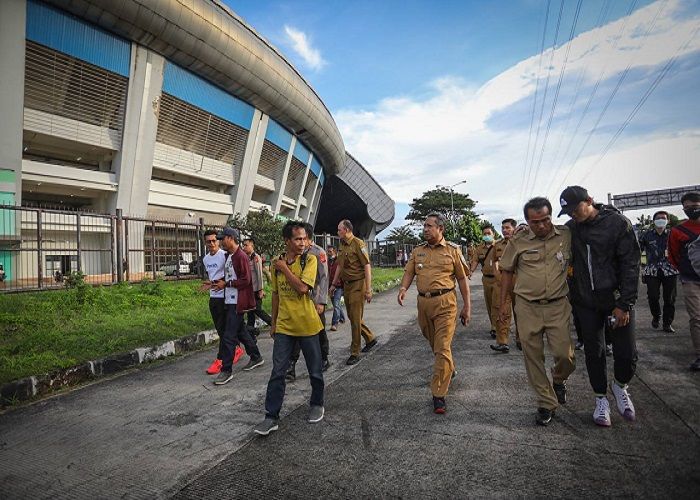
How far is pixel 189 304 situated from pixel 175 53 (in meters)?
14.2

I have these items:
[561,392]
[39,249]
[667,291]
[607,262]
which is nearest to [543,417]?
[561,392]

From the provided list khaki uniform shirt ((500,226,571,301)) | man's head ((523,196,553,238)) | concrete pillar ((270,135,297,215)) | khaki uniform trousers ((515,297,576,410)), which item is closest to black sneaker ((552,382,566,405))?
khaki uniform trousers ((515,297,576,410))

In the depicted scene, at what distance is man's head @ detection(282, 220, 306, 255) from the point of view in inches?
139

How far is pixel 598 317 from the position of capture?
3242 millimetres

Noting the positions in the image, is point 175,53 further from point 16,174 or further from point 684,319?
point 684,319

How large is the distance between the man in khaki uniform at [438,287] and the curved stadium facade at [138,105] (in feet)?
52.7

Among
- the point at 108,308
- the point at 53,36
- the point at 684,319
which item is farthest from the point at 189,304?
the point at 53,36

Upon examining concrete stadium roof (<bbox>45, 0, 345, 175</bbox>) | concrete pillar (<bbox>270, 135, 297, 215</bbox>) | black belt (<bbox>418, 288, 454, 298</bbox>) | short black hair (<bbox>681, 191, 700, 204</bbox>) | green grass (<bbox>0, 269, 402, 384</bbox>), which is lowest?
green grass (<bbox>0, 269, 402, 384</bbox>)

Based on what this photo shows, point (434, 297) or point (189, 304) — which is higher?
point (434, 297)

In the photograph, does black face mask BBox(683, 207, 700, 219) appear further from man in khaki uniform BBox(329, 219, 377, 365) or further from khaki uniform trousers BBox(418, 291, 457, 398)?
man in khaki uniform BBox(329, 219, 377, 365)

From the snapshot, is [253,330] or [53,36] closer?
[253,330]

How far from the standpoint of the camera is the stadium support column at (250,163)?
2420cm

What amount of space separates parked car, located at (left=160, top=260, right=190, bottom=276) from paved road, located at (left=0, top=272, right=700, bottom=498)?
7.85m

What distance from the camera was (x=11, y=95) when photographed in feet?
44.7
